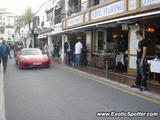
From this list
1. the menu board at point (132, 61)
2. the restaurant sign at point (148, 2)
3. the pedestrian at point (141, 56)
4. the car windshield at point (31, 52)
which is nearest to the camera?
the pedestrian at point (141, 56)

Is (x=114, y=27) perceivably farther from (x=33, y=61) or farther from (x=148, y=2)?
(x=148, y=2)

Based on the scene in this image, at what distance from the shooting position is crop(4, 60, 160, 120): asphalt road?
848cm

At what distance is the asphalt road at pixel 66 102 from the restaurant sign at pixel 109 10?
510cm

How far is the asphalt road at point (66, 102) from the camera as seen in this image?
848 centimetres

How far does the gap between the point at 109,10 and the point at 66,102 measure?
960 centimetres

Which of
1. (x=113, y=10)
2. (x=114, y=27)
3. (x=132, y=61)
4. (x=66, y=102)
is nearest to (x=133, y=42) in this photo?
(x=132, y=61)

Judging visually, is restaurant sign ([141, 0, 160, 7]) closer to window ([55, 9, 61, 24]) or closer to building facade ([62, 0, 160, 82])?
building facade ([62, 0, 160, 82])

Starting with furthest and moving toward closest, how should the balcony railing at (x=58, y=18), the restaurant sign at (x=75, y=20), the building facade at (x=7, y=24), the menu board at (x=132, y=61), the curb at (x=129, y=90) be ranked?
the building facade at (x=7, y=24), the balcony railing at (x=58, y=18), the restaurant sign at (x=75, y=20), the menu board at (x=132, y=61), the curb at (x=129, y=90)

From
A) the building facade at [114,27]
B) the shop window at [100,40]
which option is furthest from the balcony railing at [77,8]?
the shop window at [100,40]

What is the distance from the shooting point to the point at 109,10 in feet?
61.3

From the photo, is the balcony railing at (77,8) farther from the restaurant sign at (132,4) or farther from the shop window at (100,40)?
the restaurant sign at (132,4)

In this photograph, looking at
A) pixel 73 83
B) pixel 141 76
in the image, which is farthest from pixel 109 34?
pixel 141 76

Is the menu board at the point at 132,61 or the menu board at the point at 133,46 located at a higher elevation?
the menu board at the point at 133,46

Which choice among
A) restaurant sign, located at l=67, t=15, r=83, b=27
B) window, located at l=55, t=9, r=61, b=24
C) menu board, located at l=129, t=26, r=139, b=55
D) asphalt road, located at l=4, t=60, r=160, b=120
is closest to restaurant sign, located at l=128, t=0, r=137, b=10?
menu board, located at l=129, t=26, r=139, b=55
